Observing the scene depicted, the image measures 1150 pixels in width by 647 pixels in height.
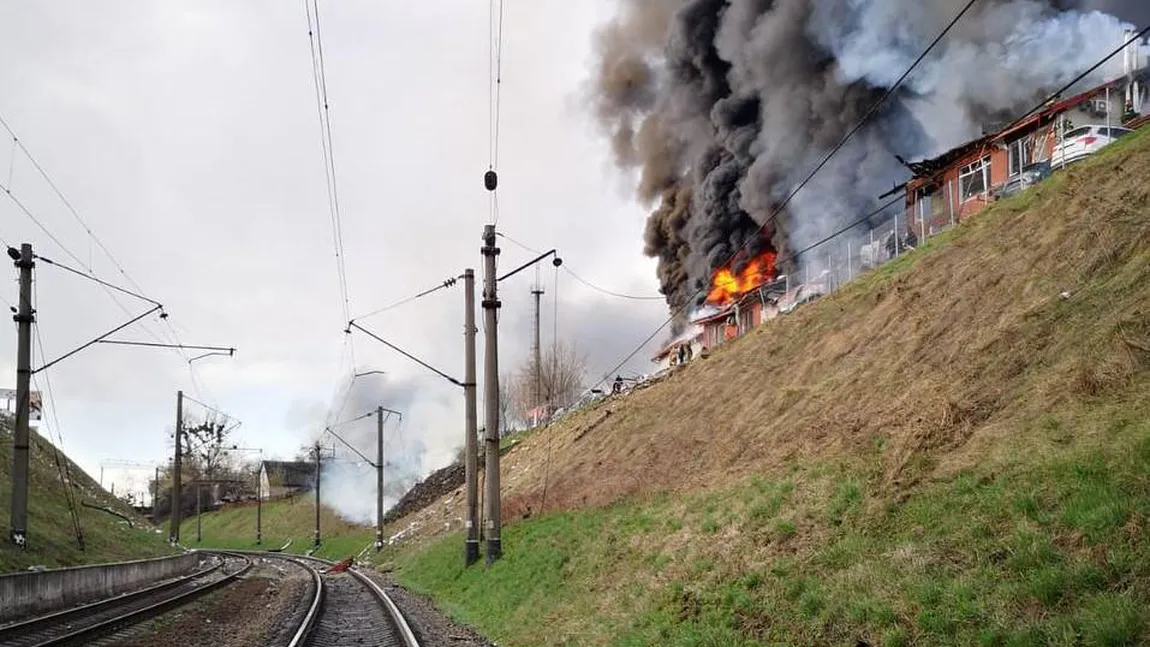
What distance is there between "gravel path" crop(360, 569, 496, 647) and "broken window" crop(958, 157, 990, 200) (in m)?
25.4

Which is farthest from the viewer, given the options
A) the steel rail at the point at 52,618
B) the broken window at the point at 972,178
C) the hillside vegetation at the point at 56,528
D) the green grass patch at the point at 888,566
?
the broken window at the point at 972,178

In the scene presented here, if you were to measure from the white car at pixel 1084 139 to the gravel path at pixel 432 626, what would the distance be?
72.5ft

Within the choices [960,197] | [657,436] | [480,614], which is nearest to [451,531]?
[657,436]

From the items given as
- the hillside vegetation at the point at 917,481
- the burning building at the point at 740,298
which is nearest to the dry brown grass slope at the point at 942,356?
the hillside vegetation at the point at 917,481

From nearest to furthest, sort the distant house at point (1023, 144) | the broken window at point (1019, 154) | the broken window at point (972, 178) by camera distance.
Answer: the distant house at point (1023, 144)
the broken window at point (1019, 154)
the broken window at point (972, 178)

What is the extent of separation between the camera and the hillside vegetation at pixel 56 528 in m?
29.3

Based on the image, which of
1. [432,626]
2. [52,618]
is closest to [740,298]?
[432,626]

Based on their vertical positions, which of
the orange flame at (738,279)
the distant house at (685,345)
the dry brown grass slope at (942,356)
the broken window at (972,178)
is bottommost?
the dry brown grass slope at (942,356)

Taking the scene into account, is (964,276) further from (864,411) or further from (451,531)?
(451,531)

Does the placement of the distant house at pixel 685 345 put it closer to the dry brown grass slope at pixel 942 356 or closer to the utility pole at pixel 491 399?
the dry brown grass slope at pixel 942 356

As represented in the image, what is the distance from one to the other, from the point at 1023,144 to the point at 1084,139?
523cm

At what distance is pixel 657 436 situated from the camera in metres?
27.6

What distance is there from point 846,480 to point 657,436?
46.9 feet

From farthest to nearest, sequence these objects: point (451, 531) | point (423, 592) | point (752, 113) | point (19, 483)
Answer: point (752, 113) → point (451, 531) → point (423, 592) → point (19, 483)
